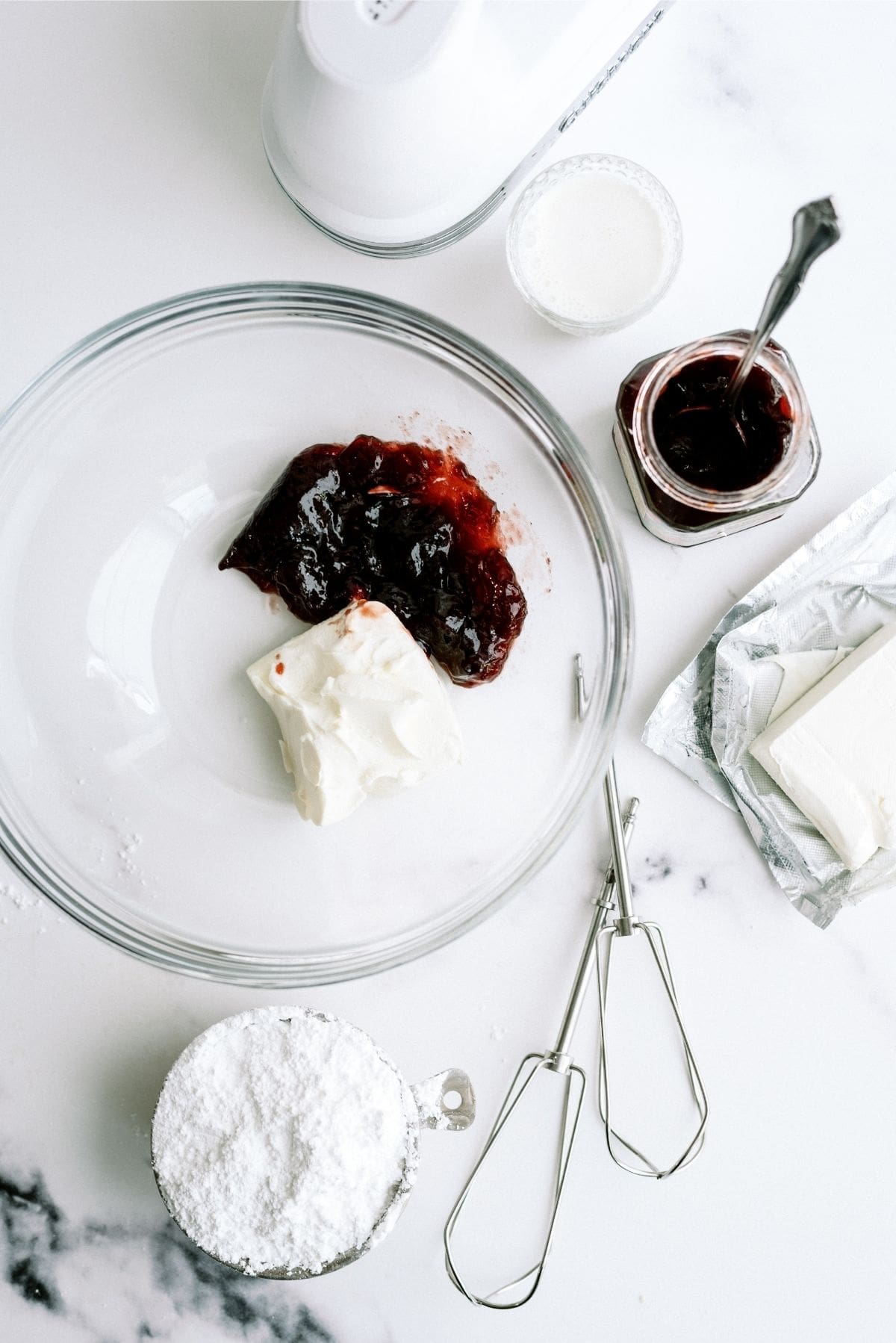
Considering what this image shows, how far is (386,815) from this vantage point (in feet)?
3.79

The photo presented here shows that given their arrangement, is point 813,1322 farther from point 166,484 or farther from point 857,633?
point 166,484

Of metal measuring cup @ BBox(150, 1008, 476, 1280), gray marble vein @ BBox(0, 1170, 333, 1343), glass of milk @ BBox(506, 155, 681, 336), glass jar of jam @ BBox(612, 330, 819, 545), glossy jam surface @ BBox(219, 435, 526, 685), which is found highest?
glass of milk @ BBox(506, 155, 681, 336)

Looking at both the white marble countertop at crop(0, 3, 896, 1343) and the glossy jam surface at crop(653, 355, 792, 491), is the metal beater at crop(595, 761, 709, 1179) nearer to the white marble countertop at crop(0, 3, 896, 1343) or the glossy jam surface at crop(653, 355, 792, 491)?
the white marble countertop at crop(0, 3, 896, 1343)

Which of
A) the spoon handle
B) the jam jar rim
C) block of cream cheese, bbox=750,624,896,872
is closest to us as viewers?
the spoon handle

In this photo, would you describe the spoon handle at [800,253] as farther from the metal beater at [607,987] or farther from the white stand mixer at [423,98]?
the metal beater at [607,987]

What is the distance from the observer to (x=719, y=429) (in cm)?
104

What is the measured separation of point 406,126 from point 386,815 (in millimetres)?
727

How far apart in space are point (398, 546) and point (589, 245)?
0.40 m

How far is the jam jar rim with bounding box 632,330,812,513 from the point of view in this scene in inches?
39.8

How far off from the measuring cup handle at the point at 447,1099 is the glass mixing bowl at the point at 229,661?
174mm

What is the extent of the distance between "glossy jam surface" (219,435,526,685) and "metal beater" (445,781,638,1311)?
0.29 metres

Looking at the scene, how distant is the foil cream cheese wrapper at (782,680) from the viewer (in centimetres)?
117

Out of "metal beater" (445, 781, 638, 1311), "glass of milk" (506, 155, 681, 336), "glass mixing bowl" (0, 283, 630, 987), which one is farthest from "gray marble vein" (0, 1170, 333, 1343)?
"glass of milk" (506, 155, 681, 336)

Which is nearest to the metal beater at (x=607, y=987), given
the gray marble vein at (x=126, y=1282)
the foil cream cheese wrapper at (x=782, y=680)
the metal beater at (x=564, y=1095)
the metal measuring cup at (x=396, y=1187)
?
the metal beater at (x=564, y=1095)
